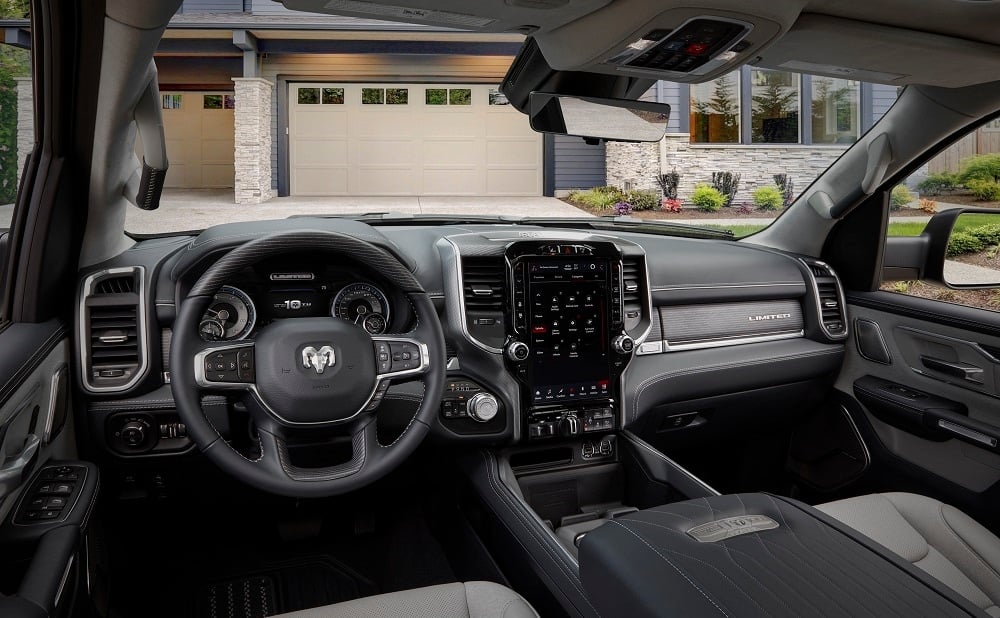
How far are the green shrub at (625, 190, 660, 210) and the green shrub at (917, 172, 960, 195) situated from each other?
1171mm

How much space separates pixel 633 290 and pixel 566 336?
351 millimetres

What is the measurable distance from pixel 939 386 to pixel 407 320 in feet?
6.66

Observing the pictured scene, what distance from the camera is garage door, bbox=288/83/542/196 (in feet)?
11.5

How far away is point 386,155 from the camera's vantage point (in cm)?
402

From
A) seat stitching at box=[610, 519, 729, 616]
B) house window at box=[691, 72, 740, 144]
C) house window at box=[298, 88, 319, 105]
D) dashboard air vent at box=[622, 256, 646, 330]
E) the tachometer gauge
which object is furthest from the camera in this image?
house window at box=[691, 72, 740, 144]

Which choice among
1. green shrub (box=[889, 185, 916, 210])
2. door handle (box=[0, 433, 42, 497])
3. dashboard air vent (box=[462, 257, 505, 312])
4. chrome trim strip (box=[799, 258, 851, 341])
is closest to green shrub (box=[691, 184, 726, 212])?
chrome trim strip (box=[799, 258, 851, 341])

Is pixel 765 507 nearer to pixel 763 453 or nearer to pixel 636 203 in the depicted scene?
pixel 763 453

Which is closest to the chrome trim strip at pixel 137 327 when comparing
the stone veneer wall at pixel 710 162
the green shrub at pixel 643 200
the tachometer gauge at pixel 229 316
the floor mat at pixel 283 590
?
the tachometer gauge at pixel 229 316

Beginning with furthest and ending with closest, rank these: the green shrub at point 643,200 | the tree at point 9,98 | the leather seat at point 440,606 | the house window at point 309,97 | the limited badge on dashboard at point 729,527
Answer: the house window at point 309,97 < the green shrub at point 643,200 < the tree at point 9,98 < the leather seat at point 440,606 < the limited badge on dashboard at point 729,527

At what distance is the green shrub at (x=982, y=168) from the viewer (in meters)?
2.71

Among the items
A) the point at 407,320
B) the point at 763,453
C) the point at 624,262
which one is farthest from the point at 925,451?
the point at 407,320

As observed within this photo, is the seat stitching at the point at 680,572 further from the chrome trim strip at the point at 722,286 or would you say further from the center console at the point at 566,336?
the chrome trim strip at the point at 722,286

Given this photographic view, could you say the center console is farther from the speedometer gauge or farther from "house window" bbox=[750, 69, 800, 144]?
"house window" bbox=[750, 69, 800, 144]

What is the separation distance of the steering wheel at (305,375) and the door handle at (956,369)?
1965 mm
